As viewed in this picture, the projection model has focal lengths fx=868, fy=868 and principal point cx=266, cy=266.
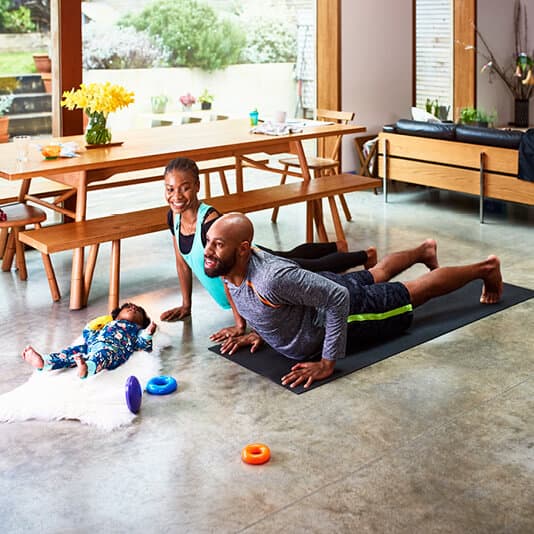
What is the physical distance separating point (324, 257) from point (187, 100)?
306 centimetres

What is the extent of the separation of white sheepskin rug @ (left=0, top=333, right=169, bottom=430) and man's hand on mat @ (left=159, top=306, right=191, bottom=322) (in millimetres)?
665

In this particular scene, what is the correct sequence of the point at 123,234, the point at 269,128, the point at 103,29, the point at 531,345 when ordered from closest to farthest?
1. the point at 531,345
2. the point at 123,234
3. the point at 269,128
4. the point at 103,29

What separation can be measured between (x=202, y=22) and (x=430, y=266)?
138 inches

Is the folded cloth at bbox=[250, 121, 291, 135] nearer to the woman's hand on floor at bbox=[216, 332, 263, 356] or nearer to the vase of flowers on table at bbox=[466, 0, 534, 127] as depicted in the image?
the woman's hand on floor at bbox=[216, 332, 263, 356]

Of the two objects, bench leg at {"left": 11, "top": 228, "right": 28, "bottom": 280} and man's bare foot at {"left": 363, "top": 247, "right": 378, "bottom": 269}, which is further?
bench leg at {"left": 11, "top": 228, "right": 28, "bottom": 280}

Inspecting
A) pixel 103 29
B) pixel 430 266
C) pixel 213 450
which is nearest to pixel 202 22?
pixel 103 29

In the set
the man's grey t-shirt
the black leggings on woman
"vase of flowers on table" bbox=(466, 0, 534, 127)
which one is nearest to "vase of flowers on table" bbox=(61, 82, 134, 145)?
the black leggings on woman

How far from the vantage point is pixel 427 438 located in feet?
10.0

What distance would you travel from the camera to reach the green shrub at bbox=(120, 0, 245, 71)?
6.83 m

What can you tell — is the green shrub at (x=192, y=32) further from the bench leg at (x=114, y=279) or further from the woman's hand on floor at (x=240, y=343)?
the woman's hand on floor at (x=240, y=343)

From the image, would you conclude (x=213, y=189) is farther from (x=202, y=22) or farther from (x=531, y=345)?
Result: (x=531, y=345)

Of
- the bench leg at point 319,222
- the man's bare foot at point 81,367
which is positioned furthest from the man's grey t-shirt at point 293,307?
the bench leg at point 319,222

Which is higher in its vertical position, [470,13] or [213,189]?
[470,13]

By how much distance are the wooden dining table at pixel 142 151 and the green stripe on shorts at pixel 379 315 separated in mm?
1607
